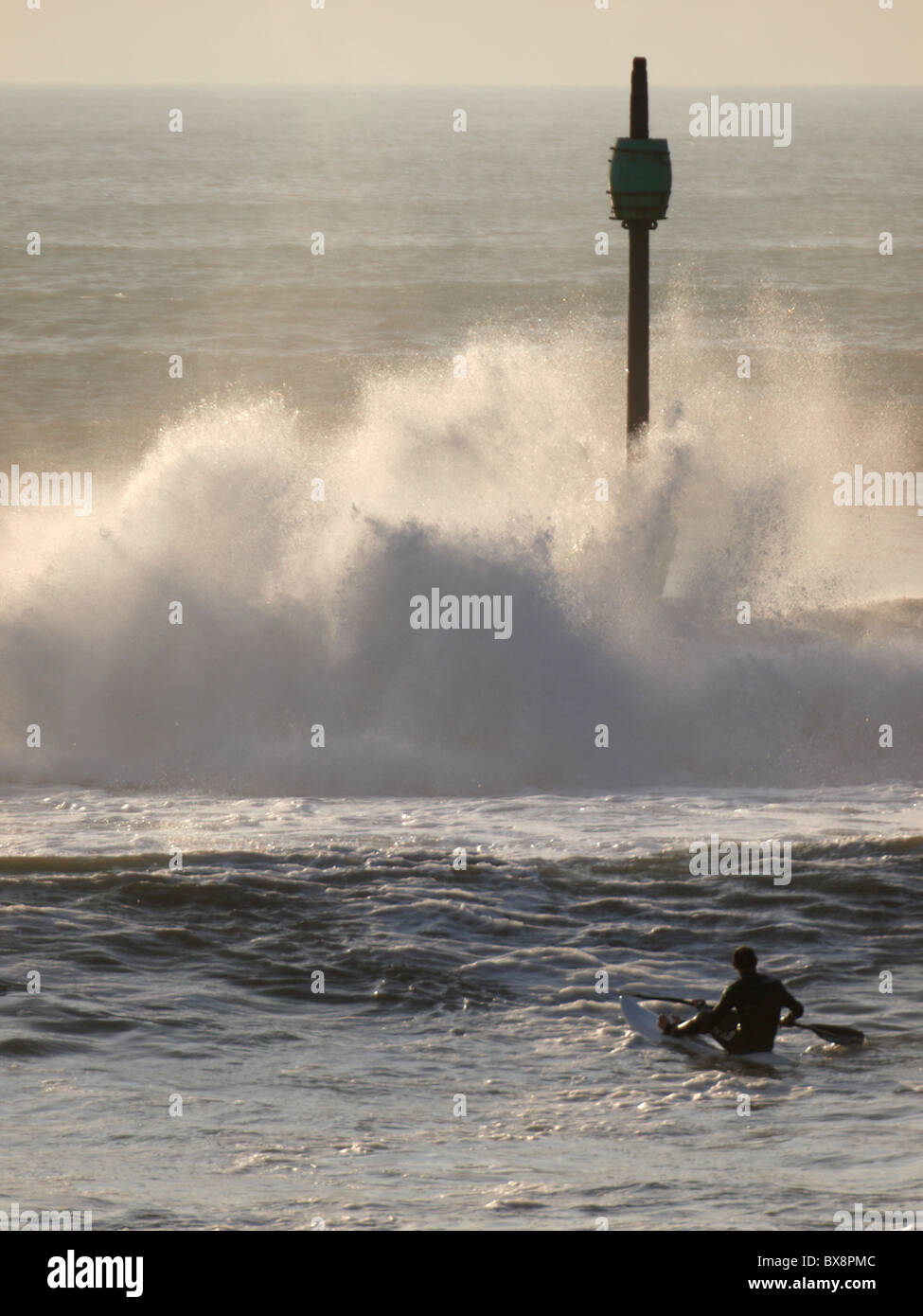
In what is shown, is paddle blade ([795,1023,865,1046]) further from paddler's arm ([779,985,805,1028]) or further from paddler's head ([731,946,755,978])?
paddler's head ([731,946,755,978])

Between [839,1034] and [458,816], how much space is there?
5795 mm

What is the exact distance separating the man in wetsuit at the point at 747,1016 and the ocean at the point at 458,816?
0.21 m

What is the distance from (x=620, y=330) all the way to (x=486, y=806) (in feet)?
141

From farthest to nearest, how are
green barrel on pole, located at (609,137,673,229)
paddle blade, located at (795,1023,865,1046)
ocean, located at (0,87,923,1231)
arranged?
green barrel on pole, located at (609,137,673,229), paddle blade, located at (795,1023,865,1046), ocean, located at (0,87,923,1231)

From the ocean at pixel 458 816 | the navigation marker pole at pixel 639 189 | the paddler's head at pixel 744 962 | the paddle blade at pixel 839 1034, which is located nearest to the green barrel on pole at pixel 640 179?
the navigation marker pole at pixel 639 189

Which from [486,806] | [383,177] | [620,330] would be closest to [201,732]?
[486,806]

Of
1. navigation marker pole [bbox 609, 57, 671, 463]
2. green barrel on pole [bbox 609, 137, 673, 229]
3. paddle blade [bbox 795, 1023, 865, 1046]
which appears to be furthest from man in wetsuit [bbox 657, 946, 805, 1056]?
green barrel on pole [bbox 609, 137, 673, 229]

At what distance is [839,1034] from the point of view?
1134 cm

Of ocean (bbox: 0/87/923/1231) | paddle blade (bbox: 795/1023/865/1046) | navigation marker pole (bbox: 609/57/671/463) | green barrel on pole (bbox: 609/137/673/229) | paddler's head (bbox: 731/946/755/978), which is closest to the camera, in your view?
ocean (bbox: 0/87/923/1231)

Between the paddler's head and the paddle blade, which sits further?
the paddler's head

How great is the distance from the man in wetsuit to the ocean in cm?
21

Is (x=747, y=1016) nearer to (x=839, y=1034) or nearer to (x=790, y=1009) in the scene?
(x=790, y=1009)

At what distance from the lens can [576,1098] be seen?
35.0 ft

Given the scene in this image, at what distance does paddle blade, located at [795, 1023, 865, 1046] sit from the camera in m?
11.3
